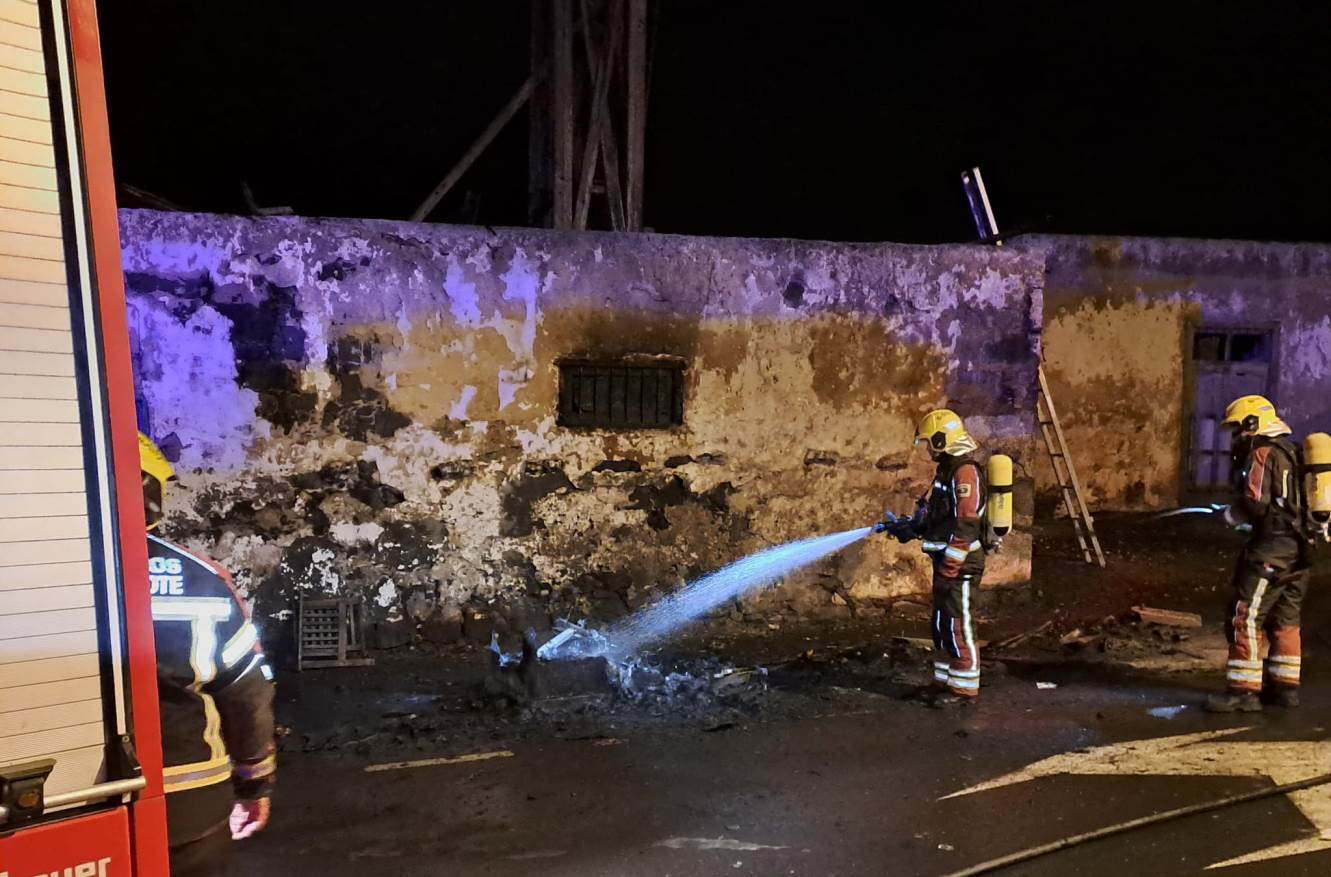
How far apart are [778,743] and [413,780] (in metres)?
2.00

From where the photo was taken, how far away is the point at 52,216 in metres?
1.69

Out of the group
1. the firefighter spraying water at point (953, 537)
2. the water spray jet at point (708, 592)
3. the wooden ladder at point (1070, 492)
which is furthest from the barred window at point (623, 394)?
the wooden ladder at point (1070, 492)

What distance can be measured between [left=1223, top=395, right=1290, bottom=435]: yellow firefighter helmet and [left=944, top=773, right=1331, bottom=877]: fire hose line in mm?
2093

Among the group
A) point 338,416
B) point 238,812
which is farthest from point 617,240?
point 238,812

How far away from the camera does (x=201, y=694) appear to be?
2.51m

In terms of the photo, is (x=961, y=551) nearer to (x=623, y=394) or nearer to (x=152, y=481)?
(x=623, y=394)

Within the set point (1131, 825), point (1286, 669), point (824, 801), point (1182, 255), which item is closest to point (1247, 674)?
point (1286, 669)

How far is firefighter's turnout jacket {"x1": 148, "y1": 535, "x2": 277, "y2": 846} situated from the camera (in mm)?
2369

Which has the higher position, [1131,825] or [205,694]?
[205,694]

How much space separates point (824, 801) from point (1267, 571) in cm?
329

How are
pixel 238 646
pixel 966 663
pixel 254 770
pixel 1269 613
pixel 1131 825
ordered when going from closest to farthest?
pixel 238 646, pixel 254 770, pixel 1131 825, pixel 1269 613, pixel 966 663

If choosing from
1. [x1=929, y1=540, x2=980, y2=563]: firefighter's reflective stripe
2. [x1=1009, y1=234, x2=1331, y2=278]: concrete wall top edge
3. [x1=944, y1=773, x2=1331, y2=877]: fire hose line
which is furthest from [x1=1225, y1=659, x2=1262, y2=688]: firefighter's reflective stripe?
[x1=1009, y1=234, x2=1331, y2=278]: concrete wall top edge

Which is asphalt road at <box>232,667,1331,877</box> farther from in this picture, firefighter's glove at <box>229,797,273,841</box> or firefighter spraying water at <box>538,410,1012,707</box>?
firefighter's glove at <box>229,797,273,841</box>

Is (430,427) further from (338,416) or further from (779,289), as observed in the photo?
(779,289)
